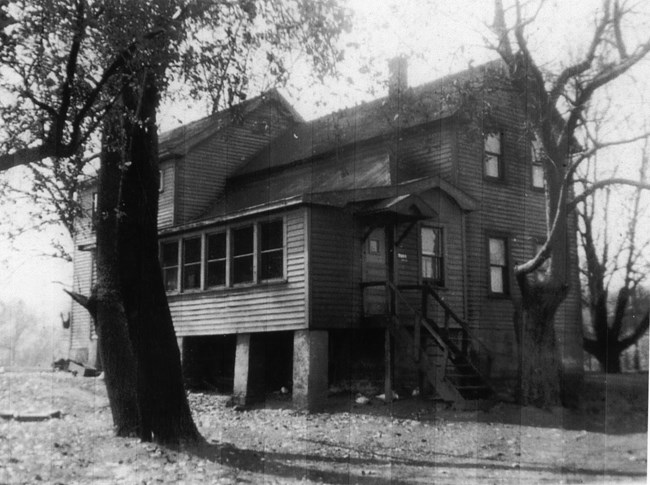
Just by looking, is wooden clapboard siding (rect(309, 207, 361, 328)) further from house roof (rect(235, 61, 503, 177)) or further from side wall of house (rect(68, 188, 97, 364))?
side wall of house (rect(68, 188, 97, 364))

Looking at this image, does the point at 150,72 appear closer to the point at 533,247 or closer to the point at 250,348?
the point at 250,348

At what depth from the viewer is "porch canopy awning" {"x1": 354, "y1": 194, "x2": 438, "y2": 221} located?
53.3 feet

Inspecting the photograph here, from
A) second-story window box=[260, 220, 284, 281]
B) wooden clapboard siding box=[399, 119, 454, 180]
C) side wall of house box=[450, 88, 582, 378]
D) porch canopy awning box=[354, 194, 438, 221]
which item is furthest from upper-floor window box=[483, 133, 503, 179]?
second-story window box=[260, 220, 284, 281]

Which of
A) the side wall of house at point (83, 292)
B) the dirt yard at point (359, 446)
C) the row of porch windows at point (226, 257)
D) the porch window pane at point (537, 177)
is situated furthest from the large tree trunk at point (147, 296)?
the side wall of house at point (83, 292)

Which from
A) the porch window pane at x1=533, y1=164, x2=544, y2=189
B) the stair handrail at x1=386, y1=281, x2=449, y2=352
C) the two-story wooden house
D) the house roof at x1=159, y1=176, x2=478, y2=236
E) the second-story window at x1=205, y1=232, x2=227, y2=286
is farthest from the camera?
the porch window pane at x1=533, y1=164, x2=544, y2=189

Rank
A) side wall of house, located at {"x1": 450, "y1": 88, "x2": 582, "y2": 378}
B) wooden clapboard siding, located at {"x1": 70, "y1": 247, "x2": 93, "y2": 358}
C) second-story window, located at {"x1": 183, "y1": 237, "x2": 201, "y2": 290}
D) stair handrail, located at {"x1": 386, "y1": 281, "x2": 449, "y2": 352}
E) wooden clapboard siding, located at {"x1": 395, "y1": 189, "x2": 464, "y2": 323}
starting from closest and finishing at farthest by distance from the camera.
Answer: stair handrail, located at {"x1": 386, "y1": 281, "x2": 449, "y2": 352}, wooden clapboard siding, located at {"x1": 395, "y1": 189, "x2": 464, "y2": 323}, side wall of house, located at {"x1": 450, "y1": 88, "x2": 582, "y2": 378}, second-story window, located at {"x1": 183, "y1": 237, "x2": 201, "y2": 290}, wooden clapboard siding, located at {"x1": 70, "y1": 247, "x2": 93, "y2": 358}

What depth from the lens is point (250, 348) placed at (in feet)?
59.7

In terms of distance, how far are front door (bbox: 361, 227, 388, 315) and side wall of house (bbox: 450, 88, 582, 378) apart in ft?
9.10

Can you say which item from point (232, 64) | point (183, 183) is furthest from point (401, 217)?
point (183, 183)

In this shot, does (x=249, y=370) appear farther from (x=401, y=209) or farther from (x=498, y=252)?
(x=498, y=252)

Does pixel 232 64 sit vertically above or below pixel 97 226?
above

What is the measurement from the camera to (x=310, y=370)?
644 inches

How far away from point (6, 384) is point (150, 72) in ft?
41.3

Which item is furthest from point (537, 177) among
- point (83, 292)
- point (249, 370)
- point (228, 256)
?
point (83, 292)
